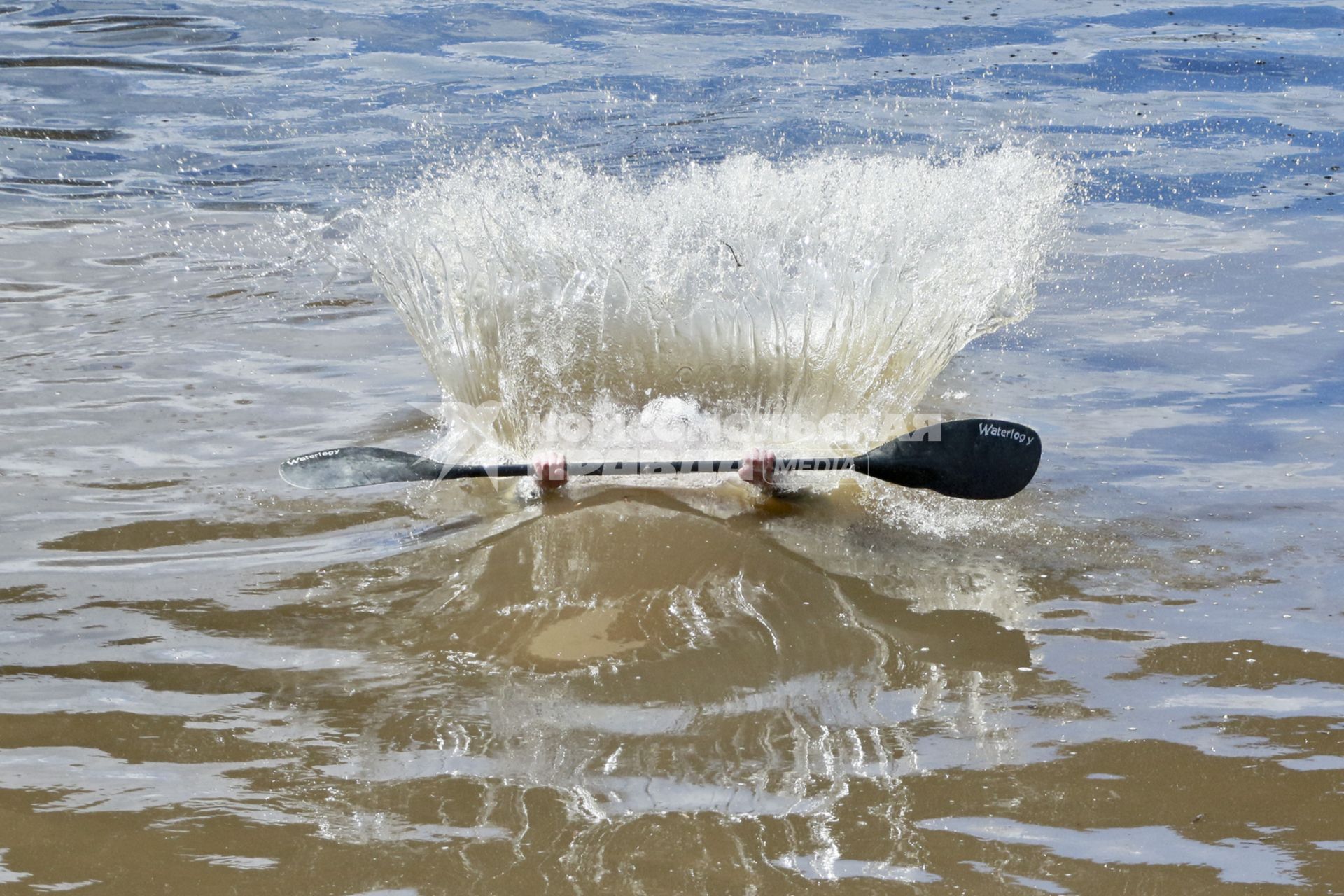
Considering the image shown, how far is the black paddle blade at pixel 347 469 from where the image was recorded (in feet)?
12.4

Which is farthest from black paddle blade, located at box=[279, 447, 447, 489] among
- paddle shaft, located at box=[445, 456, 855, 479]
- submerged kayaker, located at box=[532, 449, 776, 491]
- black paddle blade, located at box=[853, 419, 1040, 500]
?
black paddle blade, located at box=[853, 419, 1040, 500]

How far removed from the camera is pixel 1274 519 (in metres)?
3.84

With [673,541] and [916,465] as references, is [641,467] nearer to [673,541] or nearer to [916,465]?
[673,541]

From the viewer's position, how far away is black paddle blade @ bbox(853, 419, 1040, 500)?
385cm

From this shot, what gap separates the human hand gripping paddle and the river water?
0.45ft

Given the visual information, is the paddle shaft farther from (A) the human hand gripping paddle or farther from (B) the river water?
(B) the river water

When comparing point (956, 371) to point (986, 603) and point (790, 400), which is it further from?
point (986, 603)

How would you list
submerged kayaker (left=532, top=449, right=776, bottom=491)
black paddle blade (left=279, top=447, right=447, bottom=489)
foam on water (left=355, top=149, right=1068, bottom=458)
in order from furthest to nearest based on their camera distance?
foam on water (left=355, top=149, right=1068, bottom=458) → submerged kayaker (left=532, top=449, right=776, bottom=491) → black paddle blade (left=279, top=447, right=447, bottom=489)

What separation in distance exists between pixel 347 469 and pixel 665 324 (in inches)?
49.2

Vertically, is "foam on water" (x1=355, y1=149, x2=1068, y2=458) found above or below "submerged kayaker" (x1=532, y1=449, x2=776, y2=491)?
above

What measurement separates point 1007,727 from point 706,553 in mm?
1124

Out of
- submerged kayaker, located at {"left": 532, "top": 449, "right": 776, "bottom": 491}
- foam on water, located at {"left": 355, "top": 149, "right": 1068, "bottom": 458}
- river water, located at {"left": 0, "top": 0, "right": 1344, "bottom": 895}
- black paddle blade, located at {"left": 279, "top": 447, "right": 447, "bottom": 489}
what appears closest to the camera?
river water, located at {"left": 0, "top": 0, "right": 1344, "bottom": 895}

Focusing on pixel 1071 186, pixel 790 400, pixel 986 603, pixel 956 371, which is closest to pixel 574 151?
pixel 1071 186

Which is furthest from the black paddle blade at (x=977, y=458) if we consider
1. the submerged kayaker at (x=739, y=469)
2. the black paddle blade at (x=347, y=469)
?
the black paddle blade at (x=347, y=469)
